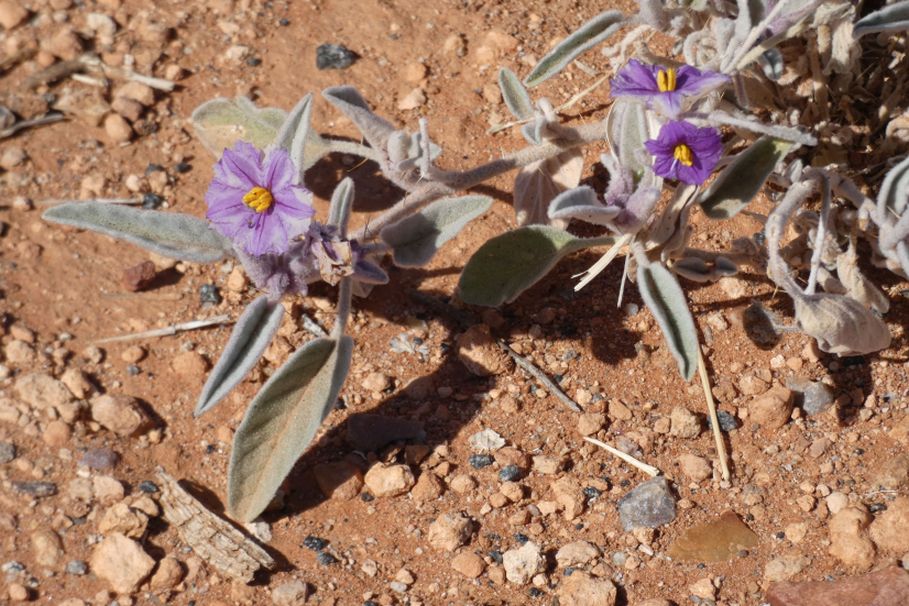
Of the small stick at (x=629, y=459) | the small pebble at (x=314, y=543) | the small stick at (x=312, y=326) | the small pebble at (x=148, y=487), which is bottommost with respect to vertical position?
the small pebble at (x=314, y=543)

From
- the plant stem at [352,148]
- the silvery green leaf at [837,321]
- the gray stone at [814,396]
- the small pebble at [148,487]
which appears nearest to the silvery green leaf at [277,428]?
the small pebble at [148,487]

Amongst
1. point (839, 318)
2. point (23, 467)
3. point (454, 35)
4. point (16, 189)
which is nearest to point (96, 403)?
point (23, 467)

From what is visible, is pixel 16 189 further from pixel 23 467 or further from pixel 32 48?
pixel 23 467

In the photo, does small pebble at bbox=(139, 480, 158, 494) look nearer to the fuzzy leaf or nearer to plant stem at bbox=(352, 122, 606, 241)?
plant stem at bbox=(352, 122, 606, 241)

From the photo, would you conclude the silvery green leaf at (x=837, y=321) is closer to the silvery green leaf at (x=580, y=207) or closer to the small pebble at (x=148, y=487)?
the silvery green leaf at (x=580, y=207)

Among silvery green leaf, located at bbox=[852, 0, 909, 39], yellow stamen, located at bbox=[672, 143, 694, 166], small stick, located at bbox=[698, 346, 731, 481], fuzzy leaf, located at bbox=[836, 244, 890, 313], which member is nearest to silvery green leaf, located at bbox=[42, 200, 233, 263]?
yellow stamen, located at bbox=[672, 143, 694, 166]

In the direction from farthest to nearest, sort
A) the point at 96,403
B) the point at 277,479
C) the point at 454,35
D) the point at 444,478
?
the point at 454,35 → the point at 96,403 → the point at 444,478 → the point at 277,479

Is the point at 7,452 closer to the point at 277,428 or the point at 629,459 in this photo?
the point at 277,428

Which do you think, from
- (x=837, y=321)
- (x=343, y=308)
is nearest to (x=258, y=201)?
(x=343, y=308)
